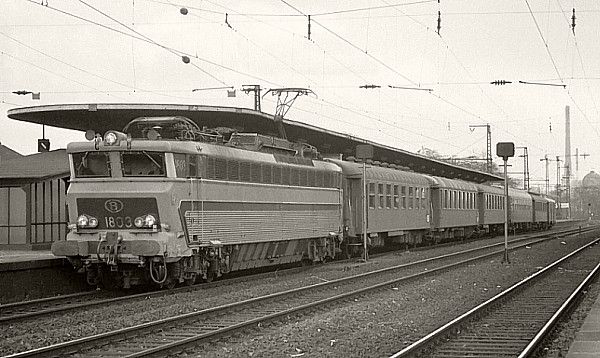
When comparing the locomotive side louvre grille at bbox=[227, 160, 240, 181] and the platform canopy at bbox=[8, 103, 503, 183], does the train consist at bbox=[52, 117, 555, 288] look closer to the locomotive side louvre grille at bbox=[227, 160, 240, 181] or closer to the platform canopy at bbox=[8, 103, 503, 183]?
the locomotive side louvre grille at bbox=[227, 160, 240, 181]

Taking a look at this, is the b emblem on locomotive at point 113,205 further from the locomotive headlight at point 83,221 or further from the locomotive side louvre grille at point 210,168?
the locomotive side louvre grille at point 210,168

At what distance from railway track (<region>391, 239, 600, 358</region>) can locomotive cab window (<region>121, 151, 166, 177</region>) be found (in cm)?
737

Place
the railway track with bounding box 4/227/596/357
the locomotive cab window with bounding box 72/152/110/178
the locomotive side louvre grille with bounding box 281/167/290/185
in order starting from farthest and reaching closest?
the locomotive side louvre grille with bounding box 281/167/290/185, the locomotive cab window with bounding box 72/152/110/178, the railway track with bounding box 4/227/596/357

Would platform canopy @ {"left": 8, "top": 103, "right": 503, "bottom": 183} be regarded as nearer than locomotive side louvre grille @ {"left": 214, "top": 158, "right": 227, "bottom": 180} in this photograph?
No

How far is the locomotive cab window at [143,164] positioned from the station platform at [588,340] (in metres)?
9.21

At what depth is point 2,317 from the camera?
1505 centimetres

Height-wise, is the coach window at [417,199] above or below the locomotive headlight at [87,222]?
above

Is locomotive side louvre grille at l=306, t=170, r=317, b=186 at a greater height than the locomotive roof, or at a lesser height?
lesser

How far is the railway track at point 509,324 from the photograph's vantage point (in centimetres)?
1202

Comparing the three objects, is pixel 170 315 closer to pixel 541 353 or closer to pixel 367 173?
pixel 541 353

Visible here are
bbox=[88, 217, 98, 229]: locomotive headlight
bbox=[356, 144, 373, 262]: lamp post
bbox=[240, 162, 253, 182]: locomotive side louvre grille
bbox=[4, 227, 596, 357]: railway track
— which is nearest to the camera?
bbox=[4, 227, 596, 357]: railway track

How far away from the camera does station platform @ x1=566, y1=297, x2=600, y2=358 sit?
11164mm

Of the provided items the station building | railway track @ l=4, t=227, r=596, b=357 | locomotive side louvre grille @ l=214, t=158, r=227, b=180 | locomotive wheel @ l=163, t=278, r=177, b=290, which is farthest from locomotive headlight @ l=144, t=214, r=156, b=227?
the station building

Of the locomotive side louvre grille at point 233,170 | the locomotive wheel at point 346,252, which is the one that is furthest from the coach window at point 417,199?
the locomotive side louvre grille at point 233,170
